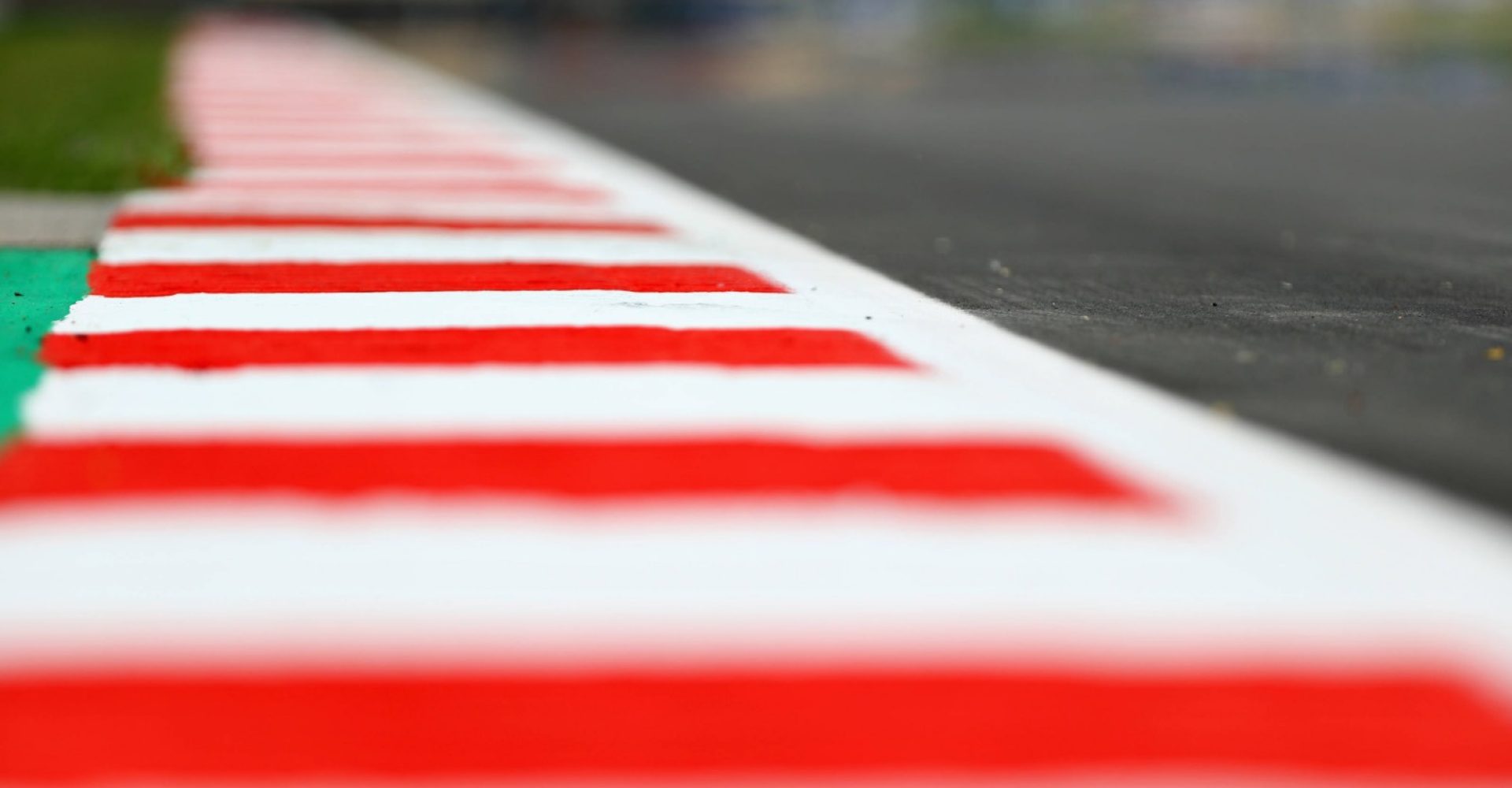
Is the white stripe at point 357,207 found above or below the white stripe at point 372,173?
below

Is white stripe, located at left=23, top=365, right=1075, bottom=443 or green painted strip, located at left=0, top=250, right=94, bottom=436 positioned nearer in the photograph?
white stripe, located at left=23, top=365, right=1075, bottom=443

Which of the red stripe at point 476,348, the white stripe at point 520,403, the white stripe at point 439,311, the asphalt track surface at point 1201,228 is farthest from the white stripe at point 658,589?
the white stripe at point 439,311

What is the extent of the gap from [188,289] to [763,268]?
5.26ft

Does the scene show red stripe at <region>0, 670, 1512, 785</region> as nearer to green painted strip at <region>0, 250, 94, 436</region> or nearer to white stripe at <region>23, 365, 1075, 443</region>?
white stripe at <region>23, 365, 1075, 443</region>

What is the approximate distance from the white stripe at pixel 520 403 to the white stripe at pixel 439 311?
0.58 metres

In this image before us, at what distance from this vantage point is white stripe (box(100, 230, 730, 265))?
19.1ft

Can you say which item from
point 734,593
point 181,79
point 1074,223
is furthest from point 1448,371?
point 181,79

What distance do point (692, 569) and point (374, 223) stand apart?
4336 millimetres

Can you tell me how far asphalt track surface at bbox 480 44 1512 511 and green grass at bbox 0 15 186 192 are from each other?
2.48 metres

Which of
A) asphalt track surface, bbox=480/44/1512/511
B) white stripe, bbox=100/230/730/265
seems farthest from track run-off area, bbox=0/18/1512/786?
white stripe, bbox=100/230/730/265

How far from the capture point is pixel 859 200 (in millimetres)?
8312

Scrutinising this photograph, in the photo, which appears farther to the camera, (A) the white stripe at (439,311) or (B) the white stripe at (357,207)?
(B) the white stripe at (357,207)

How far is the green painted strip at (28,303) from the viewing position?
379 cm

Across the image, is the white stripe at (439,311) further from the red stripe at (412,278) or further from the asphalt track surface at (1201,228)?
the asphalt track surface at (1201,228)
